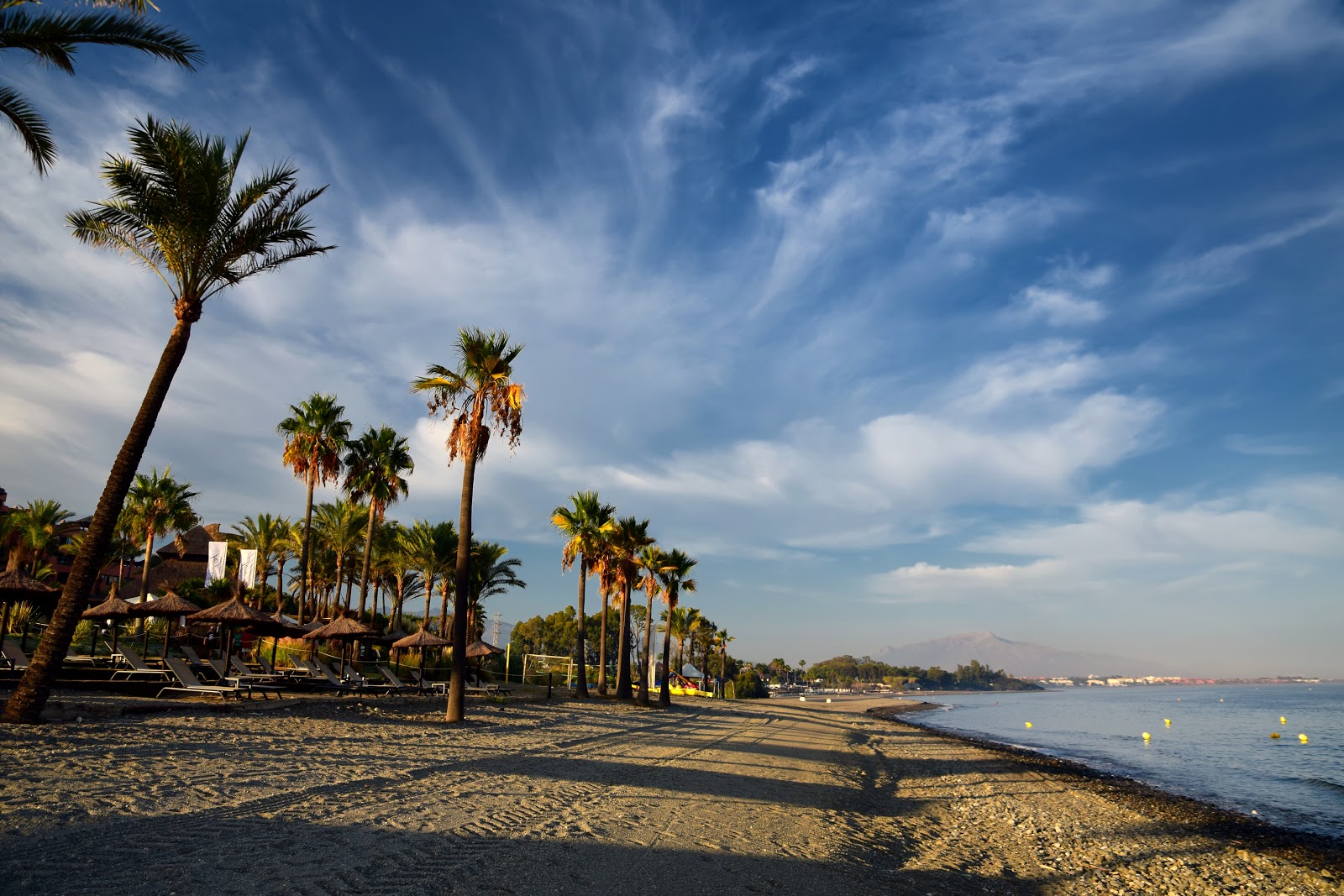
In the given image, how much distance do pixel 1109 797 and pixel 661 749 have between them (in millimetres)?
12380

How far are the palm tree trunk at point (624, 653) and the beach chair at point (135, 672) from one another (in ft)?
61.5

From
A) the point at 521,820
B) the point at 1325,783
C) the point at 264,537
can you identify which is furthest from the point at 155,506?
the point at 1325,783

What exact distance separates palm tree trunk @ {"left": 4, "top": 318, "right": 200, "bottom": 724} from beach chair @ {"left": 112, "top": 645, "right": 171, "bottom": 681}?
653 centimetres

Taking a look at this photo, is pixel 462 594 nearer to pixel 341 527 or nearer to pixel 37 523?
pixel 341 527

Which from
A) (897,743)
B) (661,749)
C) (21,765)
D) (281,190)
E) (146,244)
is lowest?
(897,743)

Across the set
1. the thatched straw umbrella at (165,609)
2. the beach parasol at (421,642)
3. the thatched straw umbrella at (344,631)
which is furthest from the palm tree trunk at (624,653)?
the thatched straw umbrella at (165,609)

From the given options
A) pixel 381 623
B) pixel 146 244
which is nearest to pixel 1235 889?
pixel 146 244

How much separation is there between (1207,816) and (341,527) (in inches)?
1526

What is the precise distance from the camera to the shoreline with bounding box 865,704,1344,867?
47.3ft

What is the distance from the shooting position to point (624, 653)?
116ft

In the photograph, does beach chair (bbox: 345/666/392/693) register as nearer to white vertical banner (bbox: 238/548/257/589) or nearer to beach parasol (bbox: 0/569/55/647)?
white vertical banner (bbox: 238/548/257/589)

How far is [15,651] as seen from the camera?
1738cm

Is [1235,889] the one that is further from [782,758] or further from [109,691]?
[109,691]

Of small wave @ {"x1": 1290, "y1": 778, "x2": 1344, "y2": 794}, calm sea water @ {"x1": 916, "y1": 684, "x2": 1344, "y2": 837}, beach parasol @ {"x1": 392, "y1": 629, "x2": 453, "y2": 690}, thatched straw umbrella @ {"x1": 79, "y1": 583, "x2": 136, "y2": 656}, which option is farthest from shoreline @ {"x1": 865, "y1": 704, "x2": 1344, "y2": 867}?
thatched straw umbrella @ {"x1": 79, "y1": 583, "x2": 136, "y2": 656}
